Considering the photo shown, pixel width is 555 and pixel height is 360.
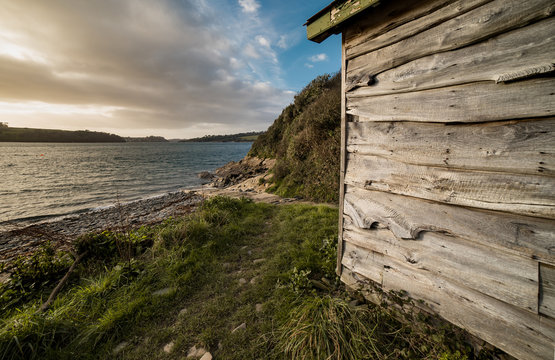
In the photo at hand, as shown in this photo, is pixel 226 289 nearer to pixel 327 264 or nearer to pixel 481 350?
pixel 327 264

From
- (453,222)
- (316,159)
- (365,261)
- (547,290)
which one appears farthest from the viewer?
(316,159)

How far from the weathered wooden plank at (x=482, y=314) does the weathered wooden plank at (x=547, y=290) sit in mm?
105

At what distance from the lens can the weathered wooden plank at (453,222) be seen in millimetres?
1549

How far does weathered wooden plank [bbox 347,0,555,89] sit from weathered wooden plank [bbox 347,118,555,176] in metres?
0.71

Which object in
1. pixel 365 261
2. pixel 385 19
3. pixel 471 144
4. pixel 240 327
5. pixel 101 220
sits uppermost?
pixel 385 19

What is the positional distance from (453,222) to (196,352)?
317 cm

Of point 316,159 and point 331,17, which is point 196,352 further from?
point 316,159

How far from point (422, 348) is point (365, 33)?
12.0 feet

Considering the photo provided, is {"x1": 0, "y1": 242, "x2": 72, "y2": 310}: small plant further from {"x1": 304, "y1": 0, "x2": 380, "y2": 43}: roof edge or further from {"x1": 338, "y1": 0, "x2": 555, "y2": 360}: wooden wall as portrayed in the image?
{"x1": 304, "y1": 0, "x2": 380, "y2": 43}: roof edge

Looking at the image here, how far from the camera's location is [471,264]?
6.19 ft

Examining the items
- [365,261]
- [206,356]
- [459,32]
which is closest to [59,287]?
[206,356]

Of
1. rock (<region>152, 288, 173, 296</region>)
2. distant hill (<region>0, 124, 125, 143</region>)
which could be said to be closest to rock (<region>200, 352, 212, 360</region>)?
rock (<region>152, 288, 173, 296</region>)

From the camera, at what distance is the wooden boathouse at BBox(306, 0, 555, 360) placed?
153 centimetres

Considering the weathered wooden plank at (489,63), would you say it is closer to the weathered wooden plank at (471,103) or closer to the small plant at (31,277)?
the weathered wooden plank at (471,103)
